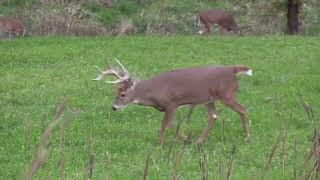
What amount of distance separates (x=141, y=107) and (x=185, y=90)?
7.08 feet

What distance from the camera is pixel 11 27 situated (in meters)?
19.4

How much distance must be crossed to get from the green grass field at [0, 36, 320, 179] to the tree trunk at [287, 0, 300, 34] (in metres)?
3.72

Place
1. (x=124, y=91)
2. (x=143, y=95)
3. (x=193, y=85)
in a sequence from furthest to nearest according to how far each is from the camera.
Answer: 1. (x=124, y=91)
2. (x=143, y=95)
3. (x=193, y=85)

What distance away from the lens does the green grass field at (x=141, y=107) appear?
26.6 feet

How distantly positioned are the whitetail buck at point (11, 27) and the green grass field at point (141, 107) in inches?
52.4

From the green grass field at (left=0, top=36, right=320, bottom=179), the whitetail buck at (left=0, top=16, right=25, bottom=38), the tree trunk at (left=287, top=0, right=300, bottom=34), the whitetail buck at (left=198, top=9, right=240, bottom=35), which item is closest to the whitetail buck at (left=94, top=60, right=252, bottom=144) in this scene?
the green grass field at (left=0, top=36, right=320, bottom=179)

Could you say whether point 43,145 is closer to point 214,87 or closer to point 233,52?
point 214,87

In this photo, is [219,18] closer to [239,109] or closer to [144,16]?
[144,16]

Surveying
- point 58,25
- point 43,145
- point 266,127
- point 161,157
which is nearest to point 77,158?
point 161,157

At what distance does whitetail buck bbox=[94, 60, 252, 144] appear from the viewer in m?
9.36

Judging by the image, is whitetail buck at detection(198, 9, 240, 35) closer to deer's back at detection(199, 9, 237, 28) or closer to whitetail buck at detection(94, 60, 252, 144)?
deer's back at detection(199, 9, 237, 28)

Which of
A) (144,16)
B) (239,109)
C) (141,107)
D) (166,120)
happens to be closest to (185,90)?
(166,120)

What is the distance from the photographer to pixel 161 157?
8359mm

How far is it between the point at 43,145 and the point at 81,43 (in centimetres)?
1580
